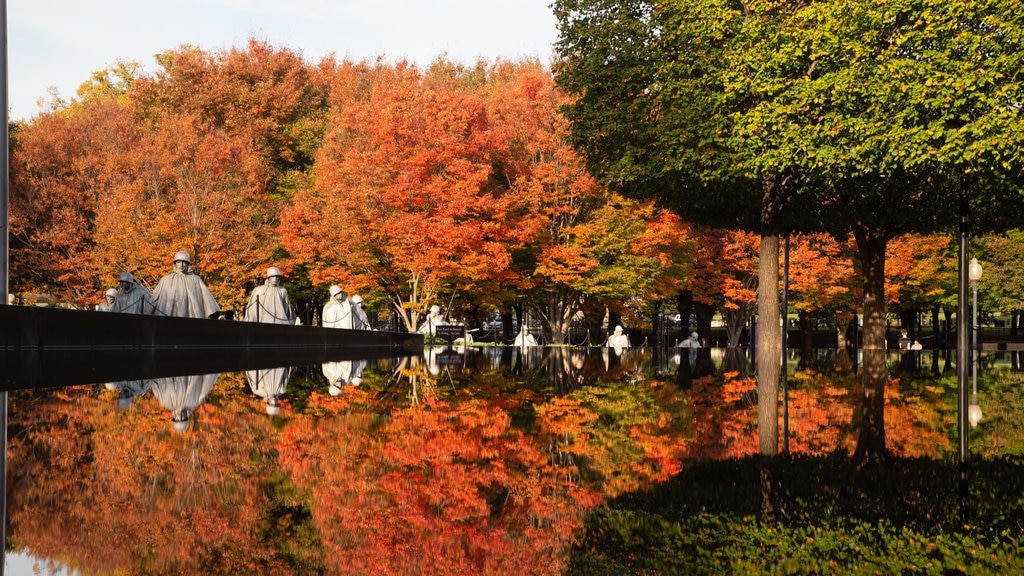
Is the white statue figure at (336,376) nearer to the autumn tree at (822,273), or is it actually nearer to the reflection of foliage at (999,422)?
the reflection of foliage at (999,422)

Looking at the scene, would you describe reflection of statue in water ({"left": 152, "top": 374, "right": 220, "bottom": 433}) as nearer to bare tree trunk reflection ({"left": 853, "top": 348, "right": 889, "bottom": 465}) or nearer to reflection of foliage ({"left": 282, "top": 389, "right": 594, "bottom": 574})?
reflection of foliage ({"left": 282, "top": 389, "right": 594, "bottom": 574})

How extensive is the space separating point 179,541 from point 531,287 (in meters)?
37.4

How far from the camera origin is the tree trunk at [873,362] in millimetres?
8059

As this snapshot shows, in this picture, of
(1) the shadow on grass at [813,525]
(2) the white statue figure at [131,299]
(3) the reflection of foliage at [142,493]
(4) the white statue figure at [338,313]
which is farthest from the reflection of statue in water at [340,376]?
(4) the white statue figure at [338,313]

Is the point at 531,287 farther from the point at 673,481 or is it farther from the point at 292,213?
the point at 673,481

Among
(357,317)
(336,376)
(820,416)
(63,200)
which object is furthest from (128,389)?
(63,200)

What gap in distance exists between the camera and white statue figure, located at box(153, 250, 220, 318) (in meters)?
23.9

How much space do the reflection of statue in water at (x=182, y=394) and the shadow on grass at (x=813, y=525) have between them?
469 cm

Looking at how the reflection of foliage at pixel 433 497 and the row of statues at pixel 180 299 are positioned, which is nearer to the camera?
the reflection of foliage at pixel 433 497

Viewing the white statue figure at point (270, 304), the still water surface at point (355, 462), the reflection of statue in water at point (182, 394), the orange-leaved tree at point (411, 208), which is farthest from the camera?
the orange-leaved tree at point (411, 208)

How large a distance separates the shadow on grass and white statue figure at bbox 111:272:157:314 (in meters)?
20.7

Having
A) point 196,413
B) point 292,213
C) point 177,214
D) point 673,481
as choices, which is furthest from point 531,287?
point 673,481

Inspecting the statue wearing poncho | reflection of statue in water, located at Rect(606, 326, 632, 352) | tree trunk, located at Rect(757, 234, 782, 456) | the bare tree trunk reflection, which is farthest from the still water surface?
reflection of statue in water, located at Rect(606, 326, 632, 352)

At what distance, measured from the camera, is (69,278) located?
4416cm
